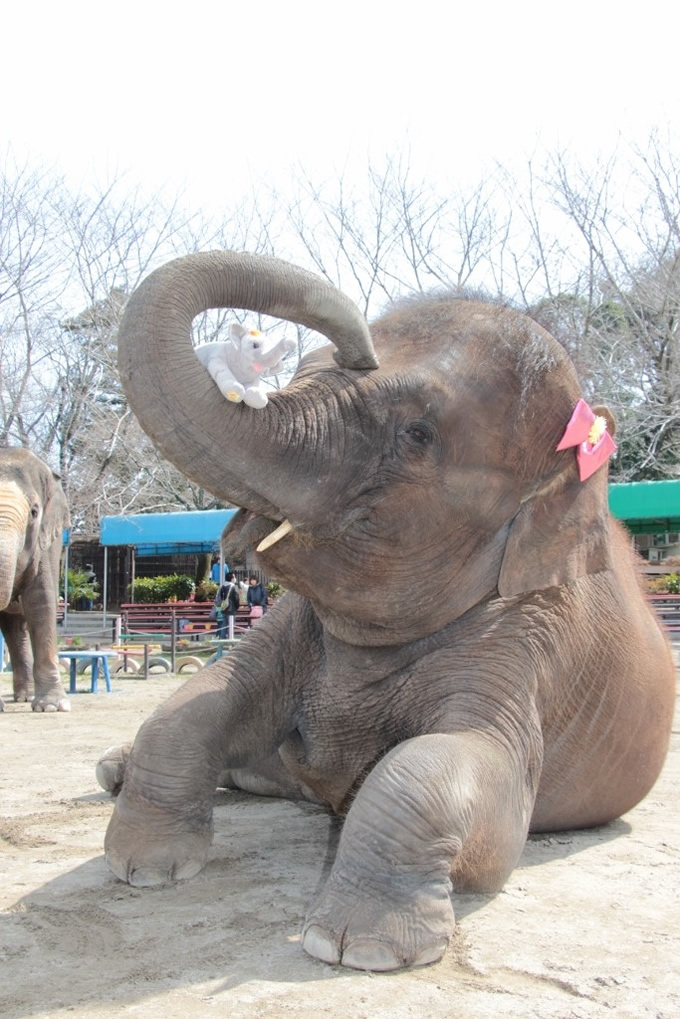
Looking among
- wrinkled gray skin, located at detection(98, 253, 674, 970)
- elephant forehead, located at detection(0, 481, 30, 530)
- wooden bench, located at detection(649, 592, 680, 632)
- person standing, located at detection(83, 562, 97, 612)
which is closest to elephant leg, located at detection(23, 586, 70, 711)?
elephant forehead, located at detection(0, 481, 30, 530)

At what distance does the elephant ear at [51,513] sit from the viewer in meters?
11.3

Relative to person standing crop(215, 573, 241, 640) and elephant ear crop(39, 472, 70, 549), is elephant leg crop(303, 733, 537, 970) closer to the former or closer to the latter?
elephant ear crop(39, 472, 70, 549)

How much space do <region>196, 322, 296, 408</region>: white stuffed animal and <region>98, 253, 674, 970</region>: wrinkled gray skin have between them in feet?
0.20

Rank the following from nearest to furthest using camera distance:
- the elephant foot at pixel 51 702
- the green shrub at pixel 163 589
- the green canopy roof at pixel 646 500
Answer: the elephant foot at pixel 51 702
the green canopy roof at pixel 646 500
the green shrub at pixel 163 589

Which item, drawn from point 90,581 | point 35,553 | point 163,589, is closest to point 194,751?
point 35,553

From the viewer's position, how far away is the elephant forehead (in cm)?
1019

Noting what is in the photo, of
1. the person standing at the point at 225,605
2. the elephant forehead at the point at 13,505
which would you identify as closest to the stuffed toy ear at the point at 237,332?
the elephant forehead at the point at 13,505

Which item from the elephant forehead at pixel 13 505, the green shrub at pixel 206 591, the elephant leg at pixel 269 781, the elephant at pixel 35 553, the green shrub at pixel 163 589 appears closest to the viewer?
the elephant leg at pixel 269 781

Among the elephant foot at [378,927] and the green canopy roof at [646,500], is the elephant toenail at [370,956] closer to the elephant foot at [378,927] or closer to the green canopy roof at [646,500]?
the elephant foot at [378,927]

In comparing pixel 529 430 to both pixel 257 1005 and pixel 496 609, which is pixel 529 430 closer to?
pixel 496 609

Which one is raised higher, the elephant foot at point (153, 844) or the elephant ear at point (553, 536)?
the elephant ear at point (553, 536)

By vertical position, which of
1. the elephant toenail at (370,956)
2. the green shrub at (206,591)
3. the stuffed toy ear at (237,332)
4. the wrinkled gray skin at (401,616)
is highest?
the stuffed toy ear at (237,332)

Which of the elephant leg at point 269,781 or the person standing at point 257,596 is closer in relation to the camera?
the elephant leg at point 269,781

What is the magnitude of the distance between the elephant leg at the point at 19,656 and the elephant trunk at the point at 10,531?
2.11 metres
